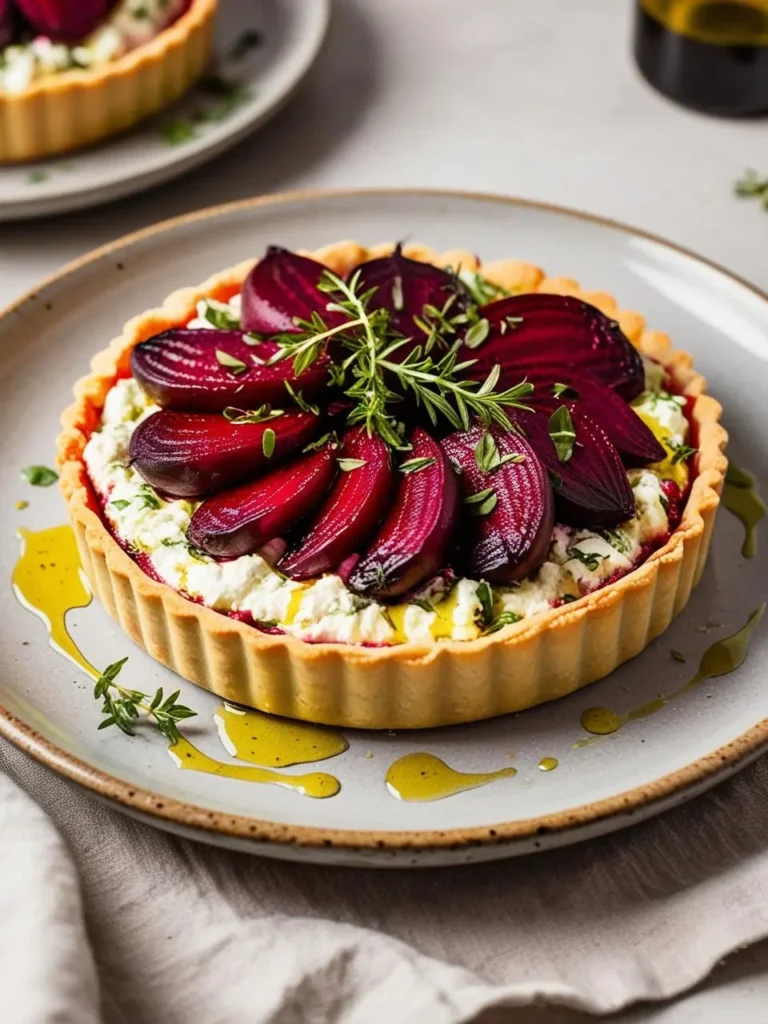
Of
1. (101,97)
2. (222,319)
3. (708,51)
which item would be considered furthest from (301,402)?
(708,51)

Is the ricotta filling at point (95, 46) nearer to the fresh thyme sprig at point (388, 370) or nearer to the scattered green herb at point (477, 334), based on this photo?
the fresh thyme sprig at point (388, 370)

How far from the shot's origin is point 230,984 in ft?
8.40

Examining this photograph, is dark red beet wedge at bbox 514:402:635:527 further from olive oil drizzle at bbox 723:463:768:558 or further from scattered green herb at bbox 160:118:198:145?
scattered green herb at bbox 160:118:198:145

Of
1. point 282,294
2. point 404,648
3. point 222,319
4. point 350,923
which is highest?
point 282,294

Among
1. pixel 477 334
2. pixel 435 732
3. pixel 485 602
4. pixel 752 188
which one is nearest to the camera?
pixel 485 602

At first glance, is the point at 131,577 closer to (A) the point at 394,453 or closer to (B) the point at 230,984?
(A) the point at 394,453

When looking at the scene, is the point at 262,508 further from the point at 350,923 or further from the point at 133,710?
the point at 350,923

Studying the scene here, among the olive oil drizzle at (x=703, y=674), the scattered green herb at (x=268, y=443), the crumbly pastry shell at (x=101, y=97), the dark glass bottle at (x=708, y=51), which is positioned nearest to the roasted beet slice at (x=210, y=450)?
the scattered green herb at (x=268, y=443)

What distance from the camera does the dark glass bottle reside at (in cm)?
466

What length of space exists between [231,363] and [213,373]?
0.05 meters

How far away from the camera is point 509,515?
2.84 metres

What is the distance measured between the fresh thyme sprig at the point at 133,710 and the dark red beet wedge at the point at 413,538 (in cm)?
45

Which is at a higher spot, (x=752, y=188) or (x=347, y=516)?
(x=347, y=516)

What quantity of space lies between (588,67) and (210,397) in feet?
9.10
